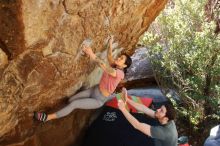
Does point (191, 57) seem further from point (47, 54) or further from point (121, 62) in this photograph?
point (47, 54)

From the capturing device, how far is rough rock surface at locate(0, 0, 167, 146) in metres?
5.52

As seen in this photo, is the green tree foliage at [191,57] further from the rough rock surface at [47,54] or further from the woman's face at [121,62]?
the woman's face at [121,62]

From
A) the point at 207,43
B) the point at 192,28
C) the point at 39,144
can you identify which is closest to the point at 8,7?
the point at 39,144

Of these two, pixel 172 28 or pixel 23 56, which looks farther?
pixel 172 28

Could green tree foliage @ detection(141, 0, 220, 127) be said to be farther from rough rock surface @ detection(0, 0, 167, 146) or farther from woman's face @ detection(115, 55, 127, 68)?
woman's face @ detection(115, 55, 127, 68)

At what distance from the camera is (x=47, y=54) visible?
20.2 feet

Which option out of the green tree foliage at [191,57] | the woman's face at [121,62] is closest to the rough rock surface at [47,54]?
the woman's face at [121,62]

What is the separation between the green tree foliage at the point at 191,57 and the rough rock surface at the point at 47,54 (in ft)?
9.09

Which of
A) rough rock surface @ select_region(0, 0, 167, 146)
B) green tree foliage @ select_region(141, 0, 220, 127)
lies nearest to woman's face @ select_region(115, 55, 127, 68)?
rough rock surface @ select_region(0, 0, 167, 146)

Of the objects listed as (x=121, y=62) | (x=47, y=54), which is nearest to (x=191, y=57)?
(x=121, y=62)

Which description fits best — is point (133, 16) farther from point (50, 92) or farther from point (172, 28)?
point (172, 28)

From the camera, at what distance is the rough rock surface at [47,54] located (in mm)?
5516

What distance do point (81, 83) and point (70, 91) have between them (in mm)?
→ 293

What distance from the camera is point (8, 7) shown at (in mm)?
5234
